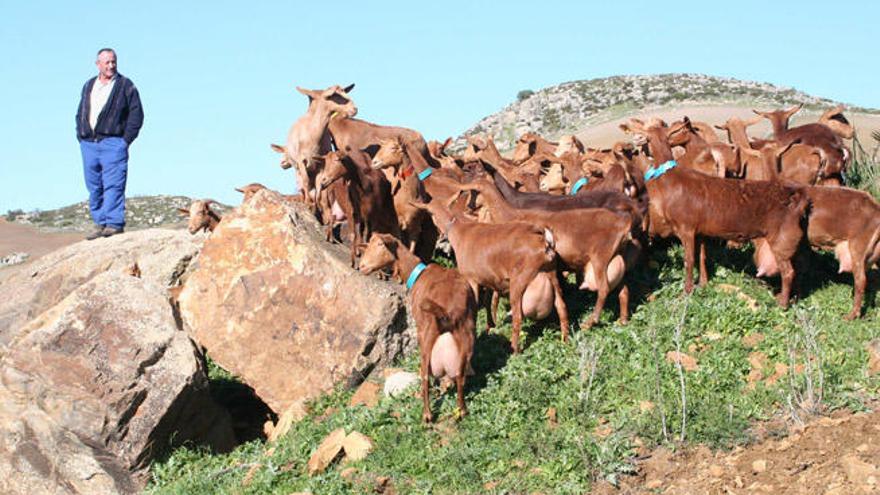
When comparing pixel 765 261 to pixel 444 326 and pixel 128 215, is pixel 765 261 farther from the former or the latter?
pixel 128 215

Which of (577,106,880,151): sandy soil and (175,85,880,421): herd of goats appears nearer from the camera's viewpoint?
(175,85,880,421): herd of goats

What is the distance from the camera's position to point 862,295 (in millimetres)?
11156

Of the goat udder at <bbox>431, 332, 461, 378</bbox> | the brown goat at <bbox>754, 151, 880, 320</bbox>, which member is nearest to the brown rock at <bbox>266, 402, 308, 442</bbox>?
the goat udder at <bbox>431, 332, 461, 378</bbox>

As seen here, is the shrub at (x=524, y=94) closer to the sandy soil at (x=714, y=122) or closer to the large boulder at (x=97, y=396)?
the sandy soil at (x=714, y=122)

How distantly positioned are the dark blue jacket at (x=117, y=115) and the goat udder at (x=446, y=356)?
7.90m

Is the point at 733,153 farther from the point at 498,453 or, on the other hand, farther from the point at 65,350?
the point at 65,350

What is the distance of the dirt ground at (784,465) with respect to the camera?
8.05 metres

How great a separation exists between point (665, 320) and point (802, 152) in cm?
363

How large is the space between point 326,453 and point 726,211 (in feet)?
15.9

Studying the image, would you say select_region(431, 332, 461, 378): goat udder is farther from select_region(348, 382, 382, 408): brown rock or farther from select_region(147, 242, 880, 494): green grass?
select_region(348, 382, 382, 408): brown rock

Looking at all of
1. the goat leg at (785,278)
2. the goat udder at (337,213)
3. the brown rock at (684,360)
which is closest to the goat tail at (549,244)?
the brown rock at (684,360)

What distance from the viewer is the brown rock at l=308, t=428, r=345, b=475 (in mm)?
9925

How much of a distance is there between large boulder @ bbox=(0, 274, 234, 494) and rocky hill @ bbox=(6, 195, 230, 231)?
1830 cm

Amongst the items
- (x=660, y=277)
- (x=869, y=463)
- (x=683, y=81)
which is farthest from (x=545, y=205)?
(x=683, y=81)
